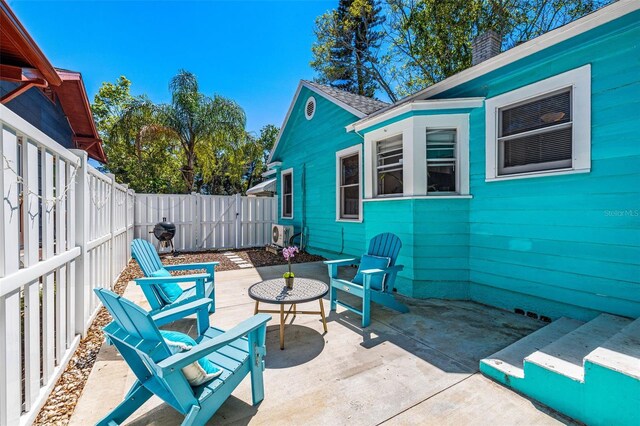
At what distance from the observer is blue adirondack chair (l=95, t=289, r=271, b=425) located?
1.54 meters

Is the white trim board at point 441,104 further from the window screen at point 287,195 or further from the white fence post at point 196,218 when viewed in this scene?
the white fence post at point 196,218

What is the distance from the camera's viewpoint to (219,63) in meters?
12.1

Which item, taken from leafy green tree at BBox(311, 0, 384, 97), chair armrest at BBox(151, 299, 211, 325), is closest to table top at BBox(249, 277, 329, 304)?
chair armrest at BBox(151, 299, 211, 325)

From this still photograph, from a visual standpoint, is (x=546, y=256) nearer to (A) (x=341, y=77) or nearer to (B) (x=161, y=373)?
(B) (x=161, y=373)

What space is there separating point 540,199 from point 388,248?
6.52 ft

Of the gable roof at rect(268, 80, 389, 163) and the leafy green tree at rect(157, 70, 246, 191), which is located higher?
the leafy green tree at rect(157, 70, 246, 191)

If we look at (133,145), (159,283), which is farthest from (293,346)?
(133,145)

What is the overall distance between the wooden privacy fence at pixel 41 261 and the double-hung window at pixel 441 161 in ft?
14.5

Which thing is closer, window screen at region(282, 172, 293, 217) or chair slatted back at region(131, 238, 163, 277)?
chair slatted back at region(131, 238, 163, 277)

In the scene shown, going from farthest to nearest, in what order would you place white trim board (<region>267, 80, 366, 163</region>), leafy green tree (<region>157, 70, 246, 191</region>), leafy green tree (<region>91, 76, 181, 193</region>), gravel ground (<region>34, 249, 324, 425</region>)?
leafy green tree (<region>91, 76, 181, 193</region>), leafy green tree (<region>157, 70, 246, 191</region>), white trim board (<region>267, 80, 366, 163</region>), gravel ground (<region>34, 249, 324, 425</region>)

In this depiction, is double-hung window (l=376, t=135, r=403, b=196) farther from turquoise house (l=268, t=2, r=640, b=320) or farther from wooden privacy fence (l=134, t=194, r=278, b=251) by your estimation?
wooden privacy fence (l=134, t=194, r=278, b=251)

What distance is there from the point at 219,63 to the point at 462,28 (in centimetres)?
1099

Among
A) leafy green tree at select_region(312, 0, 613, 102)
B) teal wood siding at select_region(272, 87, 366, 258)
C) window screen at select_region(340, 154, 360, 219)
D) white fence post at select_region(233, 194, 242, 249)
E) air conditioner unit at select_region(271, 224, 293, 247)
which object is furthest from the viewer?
leafy green tree at select_region(312, 0, 613, 102)

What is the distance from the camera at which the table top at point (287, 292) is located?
2.96 metres
